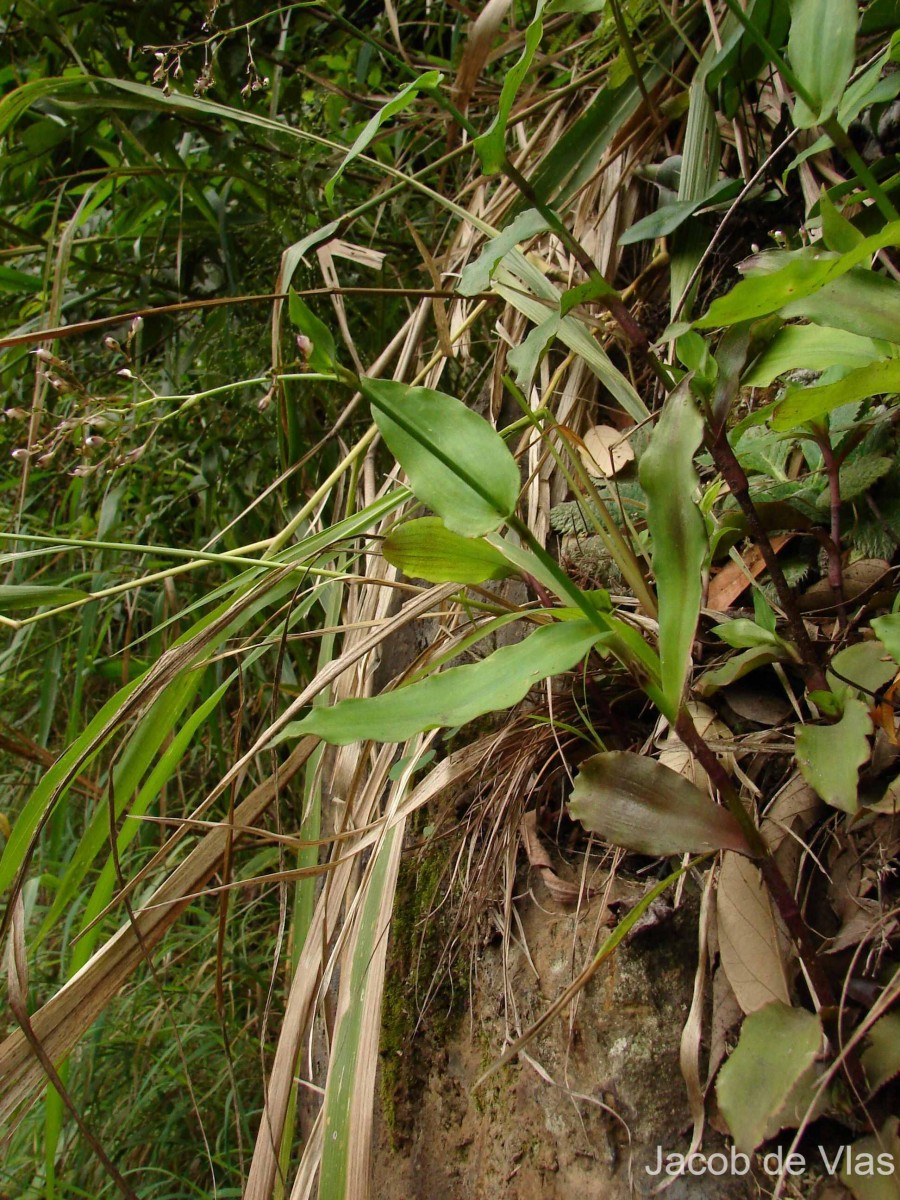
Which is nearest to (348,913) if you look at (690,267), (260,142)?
(690,267)

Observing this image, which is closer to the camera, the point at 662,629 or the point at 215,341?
Answer: the point at 662,629

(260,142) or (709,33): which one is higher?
(260,142)

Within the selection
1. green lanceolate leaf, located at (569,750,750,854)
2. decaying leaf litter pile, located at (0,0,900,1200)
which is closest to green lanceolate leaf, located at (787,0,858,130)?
decaying leaf litter pile, located at (0,0,900,1200)

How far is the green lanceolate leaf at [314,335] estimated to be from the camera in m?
0.49

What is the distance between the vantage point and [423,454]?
48 centimetres

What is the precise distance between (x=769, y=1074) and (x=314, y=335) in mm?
469

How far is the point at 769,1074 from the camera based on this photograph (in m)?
0.43

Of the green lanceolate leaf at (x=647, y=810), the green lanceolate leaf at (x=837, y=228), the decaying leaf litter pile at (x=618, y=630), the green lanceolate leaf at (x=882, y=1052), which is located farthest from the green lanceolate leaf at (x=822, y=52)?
the green lanceolate leaf at (x=882, y=1052)

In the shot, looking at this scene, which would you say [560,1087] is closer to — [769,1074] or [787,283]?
[769,1074]

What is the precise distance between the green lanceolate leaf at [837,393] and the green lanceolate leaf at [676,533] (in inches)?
3.0

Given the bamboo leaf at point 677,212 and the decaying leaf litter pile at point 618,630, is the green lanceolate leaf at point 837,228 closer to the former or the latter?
the decaying leaf litter pile at point 618,630

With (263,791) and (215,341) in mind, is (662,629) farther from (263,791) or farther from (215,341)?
(215,341)

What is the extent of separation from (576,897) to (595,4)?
2.35 feet

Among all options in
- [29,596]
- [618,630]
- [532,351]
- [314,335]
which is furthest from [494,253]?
[29,596]
